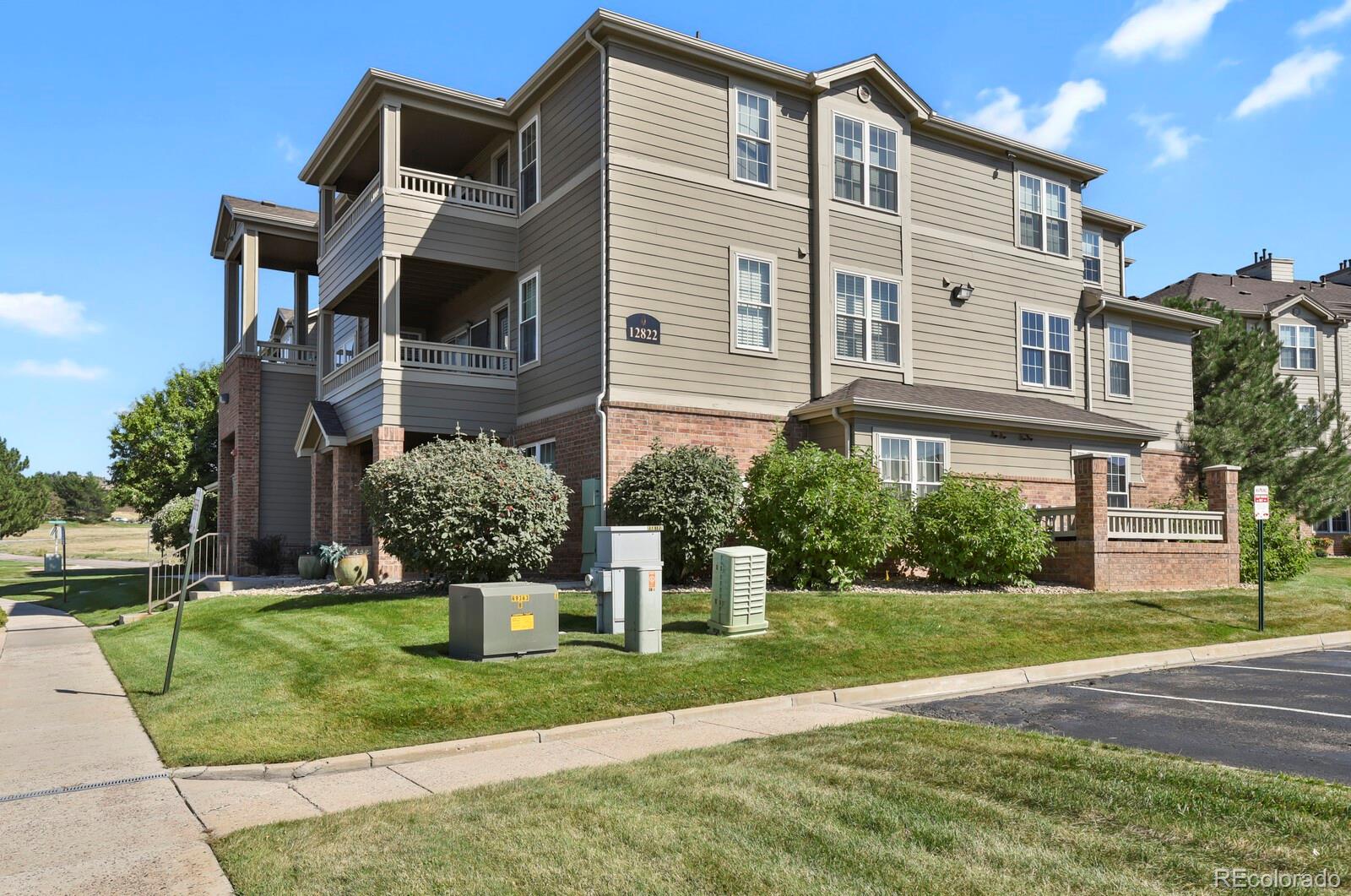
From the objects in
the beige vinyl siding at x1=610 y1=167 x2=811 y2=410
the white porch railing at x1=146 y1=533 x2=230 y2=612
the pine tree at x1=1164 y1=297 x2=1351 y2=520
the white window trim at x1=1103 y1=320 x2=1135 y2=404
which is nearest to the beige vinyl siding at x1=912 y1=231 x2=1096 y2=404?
the white window trim at x1=1103 y1=320 x2=1135 y2=404

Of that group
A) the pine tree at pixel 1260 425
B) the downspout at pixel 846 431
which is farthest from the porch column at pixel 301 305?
the pine tree at pixel 1260 425

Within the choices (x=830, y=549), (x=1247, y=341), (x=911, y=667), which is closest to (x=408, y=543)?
(x=830, y=549)

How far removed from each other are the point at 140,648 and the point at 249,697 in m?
5.92

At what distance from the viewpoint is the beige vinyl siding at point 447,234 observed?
68.2 ft

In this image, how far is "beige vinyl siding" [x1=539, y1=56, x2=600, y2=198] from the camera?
63.7ft

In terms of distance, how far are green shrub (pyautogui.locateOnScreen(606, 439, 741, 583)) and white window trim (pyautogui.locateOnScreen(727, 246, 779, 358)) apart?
345cm

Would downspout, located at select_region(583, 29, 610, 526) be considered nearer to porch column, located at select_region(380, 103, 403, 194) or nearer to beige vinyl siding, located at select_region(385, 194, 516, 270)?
beige vinyl siding, located at select_region(385, 194, 516, 270)

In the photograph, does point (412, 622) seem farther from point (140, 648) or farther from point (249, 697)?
point (140, 648)

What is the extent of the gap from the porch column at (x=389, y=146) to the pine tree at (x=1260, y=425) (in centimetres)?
2213

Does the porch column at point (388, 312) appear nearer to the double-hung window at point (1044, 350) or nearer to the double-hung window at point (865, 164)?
the double-hung window at point (865, 164)

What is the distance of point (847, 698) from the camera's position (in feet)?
36.0

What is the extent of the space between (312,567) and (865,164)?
49.6ft

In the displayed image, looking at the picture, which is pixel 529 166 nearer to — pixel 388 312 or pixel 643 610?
pixel 388 312

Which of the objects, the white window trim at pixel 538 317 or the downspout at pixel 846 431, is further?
the white window trim at pixel 538 317
